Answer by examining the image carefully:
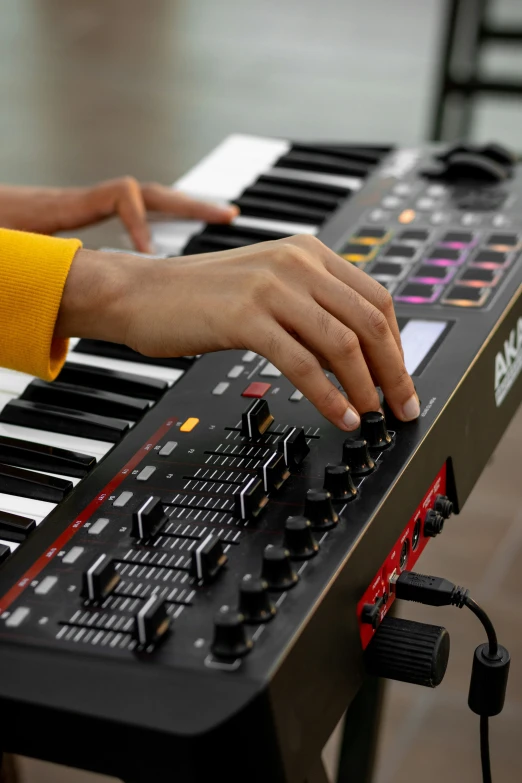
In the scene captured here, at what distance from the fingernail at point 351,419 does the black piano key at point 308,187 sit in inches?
28.5

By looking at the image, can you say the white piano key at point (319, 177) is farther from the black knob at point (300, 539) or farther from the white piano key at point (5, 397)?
the black knob at point (300, 539)

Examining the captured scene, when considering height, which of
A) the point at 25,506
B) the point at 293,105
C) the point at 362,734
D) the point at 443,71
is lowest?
the point at 293,105

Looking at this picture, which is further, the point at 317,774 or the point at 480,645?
the point at 480,645

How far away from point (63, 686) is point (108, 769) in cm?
6

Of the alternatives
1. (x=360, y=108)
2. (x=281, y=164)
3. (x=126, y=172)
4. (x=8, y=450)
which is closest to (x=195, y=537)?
(x=8, y=450)

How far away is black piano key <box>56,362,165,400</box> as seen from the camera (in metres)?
1.17

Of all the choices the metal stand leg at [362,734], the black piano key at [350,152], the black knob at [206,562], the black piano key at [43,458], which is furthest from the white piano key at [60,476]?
the black piano key at [350,152]

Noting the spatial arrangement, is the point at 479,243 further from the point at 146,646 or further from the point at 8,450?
the point at 146,646

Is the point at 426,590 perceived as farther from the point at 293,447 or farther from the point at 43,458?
the point at 43,458

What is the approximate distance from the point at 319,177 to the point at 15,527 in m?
0.97

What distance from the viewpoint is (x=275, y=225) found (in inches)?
64.1

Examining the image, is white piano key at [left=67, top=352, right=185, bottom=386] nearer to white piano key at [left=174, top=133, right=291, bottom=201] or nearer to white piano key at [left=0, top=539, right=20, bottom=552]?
white piano key at [left=0, top=539, right=20, bottom=552]

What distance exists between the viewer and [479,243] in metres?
1.41

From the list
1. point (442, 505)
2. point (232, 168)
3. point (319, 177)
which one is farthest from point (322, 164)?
point (442, 505)
